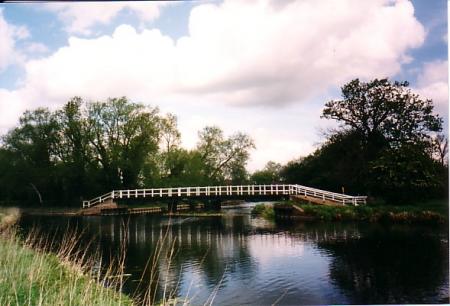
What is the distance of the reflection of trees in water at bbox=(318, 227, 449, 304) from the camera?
4.07 meters

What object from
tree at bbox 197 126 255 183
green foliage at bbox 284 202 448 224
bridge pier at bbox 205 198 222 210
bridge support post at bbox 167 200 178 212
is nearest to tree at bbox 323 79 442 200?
green foliage at bbox 284 202 448 224

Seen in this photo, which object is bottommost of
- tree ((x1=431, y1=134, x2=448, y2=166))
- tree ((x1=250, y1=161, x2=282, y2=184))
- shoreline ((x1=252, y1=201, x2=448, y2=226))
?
shoreline ((x1=252, y1=201, x2=448, y2=226))

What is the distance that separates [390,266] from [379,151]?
136 centimetres

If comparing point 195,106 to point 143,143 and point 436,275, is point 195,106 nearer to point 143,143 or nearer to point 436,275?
point 143,143

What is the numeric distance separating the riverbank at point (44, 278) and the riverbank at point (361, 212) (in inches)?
87.6

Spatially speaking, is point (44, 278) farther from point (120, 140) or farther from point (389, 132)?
point (389, 132)

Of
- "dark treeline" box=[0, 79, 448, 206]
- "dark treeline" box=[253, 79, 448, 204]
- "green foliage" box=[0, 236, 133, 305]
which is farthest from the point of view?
"dark treeline" box=[0, 79, 448, 206]

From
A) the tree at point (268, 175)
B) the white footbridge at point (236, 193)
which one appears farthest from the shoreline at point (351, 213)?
the tree at point (268, 175)

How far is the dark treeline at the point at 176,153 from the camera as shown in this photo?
16.4 feet

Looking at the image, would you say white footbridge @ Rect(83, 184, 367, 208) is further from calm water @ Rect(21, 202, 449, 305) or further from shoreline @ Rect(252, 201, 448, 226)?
calm water @ Rect(21, 202, 449, 305)

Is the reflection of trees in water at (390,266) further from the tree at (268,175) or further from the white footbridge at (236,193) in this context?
the tree at (268,175)

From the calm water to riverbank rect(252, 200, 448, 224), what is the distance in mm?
109

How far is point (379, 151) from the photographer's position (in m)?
5.13

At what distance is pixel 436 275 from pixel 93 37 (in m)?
4.39
